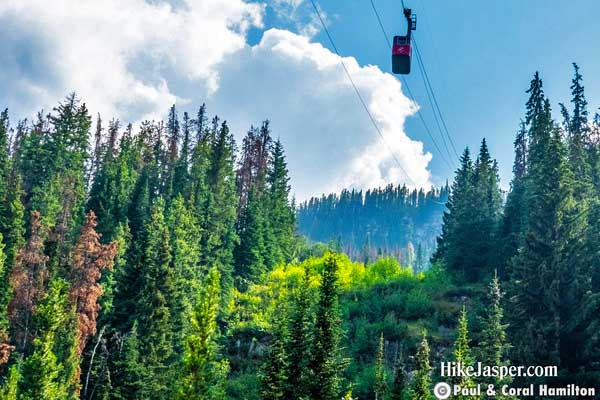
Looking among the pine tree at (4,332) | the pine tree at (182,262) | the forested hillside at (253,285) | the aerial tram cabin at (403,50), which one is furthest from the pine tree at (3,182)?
A: the aerial tram cabin at (403,50)

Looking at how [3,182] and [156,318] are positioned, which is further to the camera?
[3,182]

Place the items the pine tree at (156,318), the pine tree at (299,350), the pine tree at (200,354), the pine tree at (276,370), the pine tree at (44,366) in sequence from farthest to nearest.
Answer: the pine tree at (156,318)
the pine tree at (44,366)
the pine tree at (200,354)
the pine tree at (299,350)
the pine tree at (276,370)

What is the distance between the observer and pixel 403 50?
21438mm

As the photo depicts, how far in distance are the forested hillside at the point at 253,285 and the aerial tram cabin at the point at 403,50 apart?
10.5 metres

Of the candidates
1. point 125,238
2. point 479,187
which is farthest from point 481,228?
point 125,238

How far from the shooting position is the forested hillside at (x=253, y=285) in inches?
1069

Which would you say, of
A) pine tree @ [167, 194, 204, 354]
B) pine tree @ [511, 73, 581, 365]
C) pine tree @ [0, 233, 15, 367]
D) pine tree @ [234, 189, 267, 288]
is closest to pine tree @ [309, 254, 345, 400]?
pine tree @ [511, 73, 581, 365]

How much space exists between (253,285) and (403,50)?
141 ft

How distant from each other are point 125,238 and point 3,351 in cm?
1962

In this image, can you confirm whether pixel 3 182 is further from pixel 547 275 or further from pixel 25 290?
pixel 547 275

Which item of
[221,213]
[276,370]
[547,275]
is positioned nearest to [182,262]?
[221,213]

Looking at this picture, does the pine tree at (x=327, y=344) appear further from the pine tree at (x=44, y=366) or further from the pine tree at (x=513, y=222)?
the pine tree at (x=513, y=222)

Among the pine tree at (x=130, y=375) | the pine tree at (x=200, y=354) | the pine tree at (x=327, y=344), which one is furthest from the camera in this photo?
the pine tree at (x=130, y=375)

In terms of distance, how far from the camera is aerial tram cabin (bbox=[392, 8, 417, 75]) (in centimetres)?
2136
